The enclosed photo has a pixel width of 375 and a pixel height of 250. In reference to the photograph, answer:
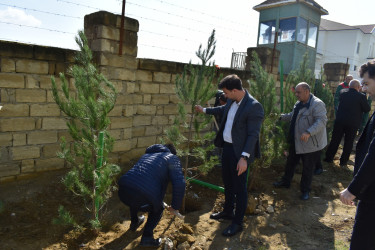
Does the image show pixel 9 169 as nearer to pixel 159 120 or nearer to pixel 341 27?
pixel 159 120

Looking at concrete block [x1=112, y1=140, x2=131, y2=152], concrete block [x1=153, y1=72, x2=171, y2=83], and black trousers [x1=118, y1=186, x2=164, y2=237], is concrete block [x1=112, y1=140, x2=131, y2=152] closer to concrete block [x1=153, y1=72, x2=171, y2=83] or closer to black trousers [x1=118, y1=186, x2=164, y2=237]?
concrete block [x1=153, y1=72, x2=171, y2=83]

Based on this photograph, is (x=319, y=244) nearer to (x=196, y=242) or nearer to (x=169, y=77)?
(x=196, y=242)

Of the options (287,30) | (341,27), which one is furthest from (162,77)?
(341,27)

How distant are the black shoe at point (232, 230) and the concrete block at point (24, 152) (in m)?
2.87

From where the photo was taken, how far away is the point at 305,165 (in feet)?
15.1

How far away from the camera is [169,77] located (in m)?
5.61

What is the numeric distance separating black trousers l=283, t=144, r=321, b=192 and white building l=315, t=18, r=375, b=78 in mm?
24913

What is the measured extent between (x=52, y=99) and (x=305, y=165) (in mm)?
4037

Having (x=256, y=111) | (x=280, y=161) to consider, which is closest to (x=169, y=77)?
(x=256, y=111)

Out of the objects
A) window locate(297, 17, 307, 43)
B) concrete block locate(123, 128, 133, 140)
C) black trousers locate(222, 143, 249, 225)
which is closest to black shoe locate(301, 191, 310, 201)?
black trousers locate(222, 143, 249, 225)

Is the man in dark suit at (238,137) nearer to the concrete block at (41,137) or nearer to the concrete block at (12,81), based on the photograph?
the concrete block at (41,137)

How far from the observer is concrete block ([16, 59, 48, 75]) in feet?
12.6

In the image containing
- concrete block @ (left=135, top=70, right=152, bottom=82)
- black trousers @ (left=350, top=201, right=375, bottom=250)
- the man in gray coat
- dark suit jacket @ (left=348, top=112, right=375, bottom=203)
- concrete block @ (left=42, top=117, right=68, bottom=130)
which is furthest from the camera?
concrete block @ (left=135, top=70, right=152, bottom=82)

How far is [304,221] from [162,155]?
2.47 m
